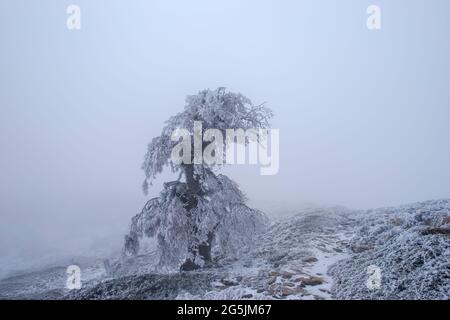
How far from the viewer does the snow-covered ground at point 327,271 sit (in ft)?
27.5

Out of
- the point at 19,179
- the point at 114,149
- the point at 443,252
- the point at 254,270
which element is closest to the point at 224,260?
the point at 254,270

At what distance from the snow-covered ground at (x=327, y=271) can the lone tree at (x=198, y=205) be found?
1.17 meters

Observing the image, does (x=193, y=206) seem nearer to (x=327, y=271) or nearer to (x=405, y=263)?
(x=327, y=271)

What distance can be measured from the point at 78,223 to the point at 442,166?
15496 centimetres

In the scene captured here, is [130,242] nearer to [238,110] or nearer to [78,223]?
[238,110]

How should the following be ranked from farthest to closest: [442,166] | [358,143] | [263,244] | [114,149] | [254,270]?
[358,143]
[442,166]
[114,149]
[263,244]
[254,270]

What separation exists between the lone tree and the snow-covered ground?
1.17 metres

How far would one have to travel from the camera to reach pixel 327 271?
11.1m

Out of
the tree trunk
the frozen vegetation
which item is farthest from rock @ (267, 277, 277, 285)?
the tree trunk

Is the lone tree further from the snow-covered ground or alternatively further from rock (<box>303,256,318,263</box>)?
rock (<box>303,256,318,263</box>)

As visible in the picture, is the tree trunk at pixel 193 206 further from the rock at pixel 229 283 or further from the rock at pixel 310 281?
the rock at pixel 310 281

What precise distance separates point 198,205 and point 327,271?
5634mm

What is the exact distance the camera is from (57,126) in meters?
148

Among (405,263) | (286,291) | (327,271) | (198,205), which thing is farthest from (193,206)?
(405,263)
